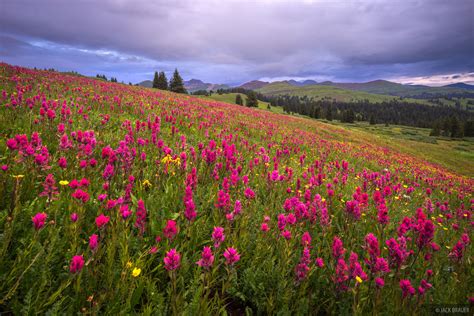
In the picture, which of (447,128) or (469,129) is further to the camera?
(447,128)

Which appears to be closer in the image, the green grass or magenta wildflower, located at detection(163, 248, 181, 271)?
magenta wildflower, located at detection(163, 248, 181, 271)

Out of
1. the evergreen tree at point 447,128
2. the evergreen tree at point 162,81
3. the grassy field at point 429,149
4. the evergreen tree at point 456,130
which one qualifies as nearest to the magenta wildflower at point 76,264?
the grassy field at point 429,149

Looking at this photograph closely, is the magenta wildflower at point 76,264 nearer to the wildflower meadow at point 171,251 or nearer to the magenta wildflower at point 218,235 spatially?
the wildflower meadow at point 171,251

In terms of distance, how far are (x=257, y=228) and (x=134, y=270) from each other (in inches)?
84.7

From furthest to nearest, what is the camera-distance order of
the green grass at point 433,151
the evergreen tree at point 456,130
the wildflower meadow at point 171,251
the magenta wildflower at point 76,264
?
the evergreen tree at point 456,130 → the green grass at point 433,151 → the wildflower meadow at point 171,251 → the magenta wildflower at point 76,264

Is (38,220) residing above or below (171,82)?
below

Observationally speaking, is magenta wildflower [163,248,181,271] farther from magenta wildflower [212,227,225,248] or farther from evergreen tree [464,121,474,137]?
evergreen tree [464,121,474,137]

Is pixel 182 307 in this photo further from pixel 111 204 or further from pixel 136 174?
pixel 136 174

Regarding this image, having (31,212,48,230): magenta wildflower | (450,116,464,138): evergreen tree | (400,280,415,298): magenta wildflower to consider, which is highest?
(31,212,48,230): magenta wildflower

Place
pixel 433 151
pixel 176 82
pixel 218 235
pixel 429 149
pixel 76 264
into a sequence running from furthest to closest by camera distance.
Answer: pixel 176 82
pixel 429 149
pixel 433 151
pixel 218 235
pixel 76 264

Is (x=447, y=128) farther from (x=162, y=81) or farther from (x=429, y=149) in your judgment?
(x=162, y=81)

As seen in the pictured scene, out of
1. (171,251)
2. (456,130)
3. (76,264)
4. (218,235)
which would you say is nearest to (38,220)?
(76,264)

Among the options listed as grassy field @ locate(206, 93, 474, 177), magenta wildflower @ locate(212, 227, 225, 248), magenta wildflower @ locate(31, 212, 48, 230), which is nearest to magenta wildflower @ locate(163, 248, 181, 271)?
magenta wildflower @ locate(212, 227, 225, 248)

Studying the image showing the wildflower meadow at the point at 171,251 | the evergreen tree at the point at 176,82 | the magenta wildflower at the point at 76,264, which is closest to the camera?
the magenta wildflower at the point at 76,264
